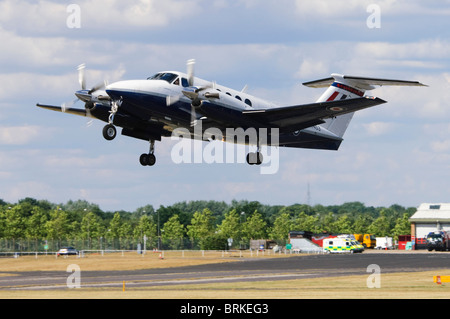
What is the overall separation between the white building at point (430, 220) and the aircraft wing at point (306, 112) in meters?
109

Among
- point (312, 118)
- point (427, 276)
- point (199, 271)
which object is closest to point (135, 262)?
point (199, 271)

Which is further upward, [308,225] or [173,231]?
[308,225]

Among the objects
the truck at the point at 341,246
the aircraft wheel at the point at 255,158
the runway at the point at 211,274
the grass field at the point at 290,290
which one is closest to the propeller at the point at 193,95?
the aircraft wheel at the point at 255,158

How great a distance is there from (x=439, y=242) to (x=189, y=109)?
7711 centimetres

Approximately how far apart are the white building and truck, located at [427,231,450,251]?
39.7 m

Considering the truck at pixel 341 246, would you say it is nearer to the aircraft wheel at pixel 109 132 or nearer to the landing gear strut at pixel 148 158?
the landing gear strut at pixel 148 158

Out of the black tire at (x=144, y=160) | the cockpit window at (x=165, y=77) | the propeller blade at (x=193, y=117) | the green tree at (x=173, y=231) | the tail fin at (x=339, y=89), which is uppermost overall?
the tail fin at (x=339, y=89)

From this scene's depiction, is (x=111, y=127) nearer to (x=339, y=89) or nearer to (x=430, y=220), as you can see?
(x=339, y=89)

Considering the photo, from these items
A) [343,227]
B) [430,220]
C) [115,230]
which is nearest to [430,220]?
[430,220]

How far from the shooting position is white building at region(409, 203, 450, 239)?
14688 centimetres

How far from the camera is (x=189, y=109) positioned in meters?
40.9

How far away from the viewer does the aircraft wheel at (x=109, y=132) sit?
38634mm
